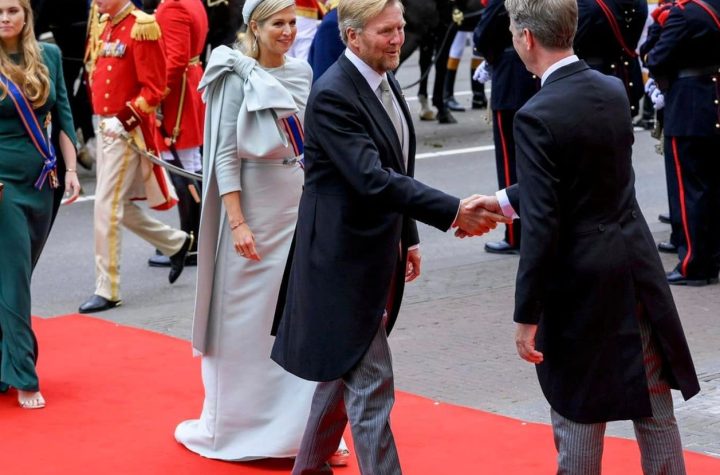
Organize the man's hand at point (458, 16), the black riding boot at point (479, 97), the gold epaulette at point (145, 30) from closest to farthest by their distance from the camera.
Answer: the gold epaulette at point (145, 30) < the man's hand at point (458, 16) < the black riding boot at point (479, 97)

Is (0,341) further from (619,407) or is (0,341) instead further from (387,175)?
(619,407)

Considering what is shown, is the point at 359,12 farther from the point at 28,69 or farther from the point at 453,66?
the point at 453,66

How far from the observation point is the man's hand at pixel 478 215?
452cm

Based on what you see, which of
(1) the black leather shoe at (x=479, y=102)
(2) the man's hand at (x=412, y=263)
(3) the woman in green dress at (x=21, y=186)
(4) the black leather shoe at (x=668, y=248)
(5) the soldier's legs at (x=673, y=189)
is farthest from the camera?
(1) the black leather shoe at (x=479, y=102)

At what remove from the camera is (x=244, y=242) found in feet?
16.9

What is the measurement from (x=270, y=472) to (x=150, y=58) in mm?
3524

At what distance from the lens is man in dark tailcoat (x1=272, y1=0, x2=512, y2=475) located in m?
4.48

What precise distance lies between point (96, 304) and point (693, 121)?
366cm

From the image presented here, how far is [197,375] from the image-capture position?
261 inches

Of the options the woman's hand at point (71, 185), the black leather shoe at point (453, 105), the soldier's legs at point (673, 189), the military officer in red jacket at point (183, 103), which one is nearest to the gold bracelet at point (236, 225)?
the woman's hand at point (71, 185)

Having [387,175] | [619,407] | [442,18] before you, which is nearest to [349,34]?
[387,175]

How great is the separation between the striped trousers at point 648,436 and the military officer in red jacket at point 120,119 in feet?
14.5

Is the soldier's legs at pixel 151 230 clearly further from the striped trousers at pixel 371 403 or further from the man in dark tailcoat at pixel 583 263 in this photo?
the man in dark tailcoat at pixel 583 263

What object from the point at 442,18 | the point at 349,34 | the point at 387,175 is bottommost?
the point at 442,18
